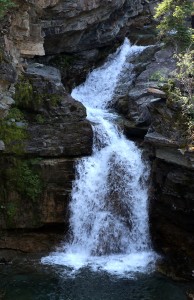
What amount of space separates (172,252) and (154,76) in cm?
815

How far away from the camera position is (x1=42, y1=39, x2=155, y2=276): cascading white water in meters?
15.7

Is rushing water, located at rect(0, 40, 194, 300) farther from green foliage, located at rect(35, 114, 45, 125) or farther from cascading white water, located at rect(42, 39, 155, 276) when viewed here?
green foliage, located at rect(35, 114, 45, 125)

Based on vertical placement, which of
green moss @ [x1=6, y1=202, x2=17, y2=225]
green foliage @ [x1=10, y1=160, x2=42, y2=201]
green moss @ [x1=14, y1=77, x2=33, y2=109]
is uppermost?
green moss @ [x1=14, y1=77, x2=33, y2=109]

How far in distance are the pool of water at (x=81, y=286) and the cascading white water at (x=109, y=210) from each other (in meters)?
0.74

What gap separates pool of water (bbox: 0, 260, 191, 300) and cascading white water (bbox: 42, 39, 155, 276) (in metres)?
0.74

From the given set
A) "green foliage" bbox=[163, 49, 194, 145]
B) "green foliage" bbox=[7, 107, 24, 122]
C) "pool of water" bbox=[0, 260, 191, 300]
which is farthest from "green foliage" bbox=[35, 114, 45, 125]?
"pool of water" bbox=[0, 260, 191, 300]

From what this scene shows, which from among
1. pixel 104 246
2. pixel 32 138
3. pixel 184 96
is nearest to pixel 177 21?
pixel 184 96

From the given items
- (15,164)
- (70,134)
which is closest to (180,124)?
(70,134)

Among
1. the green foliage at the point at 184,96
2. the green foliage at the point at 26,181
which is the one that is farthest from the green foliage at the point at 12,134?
the green foliage at the point at 184,96

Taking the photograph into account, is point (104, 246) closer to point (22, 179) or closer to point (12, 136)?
point (22, 179)

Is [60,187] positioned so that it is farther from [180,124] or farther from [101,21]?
[101,21]

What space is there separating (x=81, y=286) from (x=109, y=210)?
147 inches

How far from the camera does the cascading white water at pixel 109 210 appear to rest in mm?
15656

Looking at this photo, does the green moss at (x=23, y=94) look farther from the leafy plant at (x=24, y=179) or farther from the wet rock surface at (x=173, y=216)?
the wet rock surface at (x=173, y=216)
